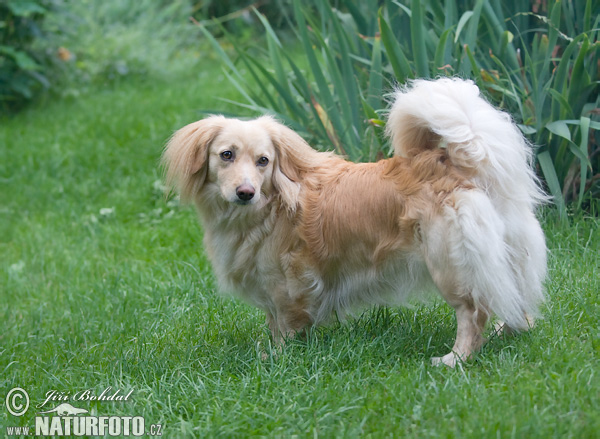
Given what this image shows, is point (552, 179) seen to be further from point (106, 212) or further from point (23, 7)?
point (23, 7)

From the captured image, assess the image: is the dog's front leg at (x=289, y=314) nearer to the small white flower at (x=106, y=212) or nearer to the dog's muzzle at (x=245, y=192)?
the dog's muzzle at (x=245, y=192)

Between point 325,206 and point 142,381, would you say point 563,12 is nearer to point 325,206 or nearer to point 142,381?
point 325,206

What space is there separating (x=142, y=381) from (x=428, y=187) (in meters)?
1.77

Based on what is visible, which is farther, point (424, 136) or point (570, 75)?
point (570, 75)

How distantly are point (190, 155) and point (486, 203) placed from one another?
5.28 feet

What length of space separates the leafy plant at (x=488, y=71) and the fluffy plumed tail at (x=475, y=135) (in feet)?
4.51

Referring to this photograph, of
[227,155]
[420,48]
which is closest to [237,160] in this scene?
[227,155]

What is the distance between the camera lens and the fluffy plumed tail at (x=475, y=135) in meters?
3.31

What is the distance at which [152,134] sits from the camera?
27.8 feet

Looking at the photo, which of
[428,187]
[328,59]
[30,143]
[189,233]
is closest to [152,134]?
[30,143]

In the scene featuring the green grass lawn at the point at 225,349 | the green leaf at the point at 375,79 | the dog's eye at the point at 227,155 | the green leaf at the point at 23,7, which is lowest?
the green grass lawn at the point at 225,349

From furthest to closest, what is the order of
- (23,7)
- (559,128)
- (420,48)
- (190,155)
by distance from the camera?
(23,7), (420,48), (559,128), (190,155)
